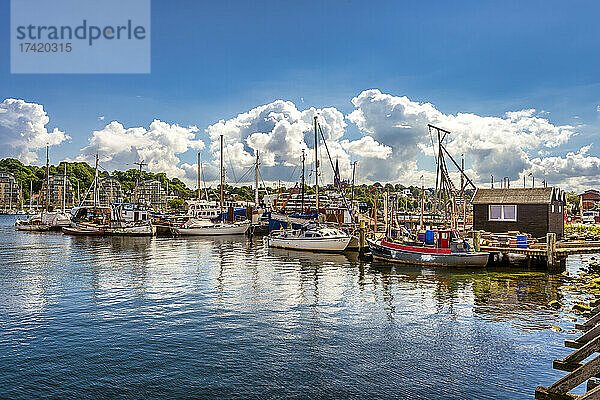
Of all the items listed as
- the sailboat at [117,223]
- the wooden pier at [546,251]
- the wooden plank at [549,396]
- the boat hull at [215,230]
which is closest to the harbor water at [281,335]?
the wooden plank at [549,396]

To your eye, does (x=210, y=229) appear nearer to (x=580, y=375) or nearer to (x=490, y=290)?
(x=490, y=290)

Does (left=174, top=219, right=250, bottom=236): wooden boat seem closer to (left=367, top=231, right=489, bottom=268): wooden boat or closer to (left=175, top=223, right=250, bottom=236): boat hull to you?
(left=175, top=223, right=250, bottom=236): boat hull

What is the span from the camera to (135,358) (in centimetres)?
1612

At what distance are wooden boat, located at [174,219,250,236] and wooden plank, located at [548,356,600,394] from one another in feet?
230

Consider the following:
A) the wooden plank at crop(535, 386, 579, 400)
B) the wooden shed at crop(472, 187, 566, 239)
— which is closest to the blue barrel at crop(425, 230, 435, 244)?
the wooden shed at crop(472, 187, 566, 239)

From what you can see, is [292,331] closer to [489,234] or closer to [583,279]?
[583,279]

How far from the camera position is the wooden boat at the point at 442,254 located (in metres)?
35.1

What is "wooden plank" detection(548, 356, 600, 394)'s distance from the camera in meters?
9.19

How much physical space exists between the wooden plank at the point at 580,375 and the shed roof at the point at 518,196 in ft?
111

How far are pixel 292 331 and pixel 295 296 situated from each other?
24.9 feet

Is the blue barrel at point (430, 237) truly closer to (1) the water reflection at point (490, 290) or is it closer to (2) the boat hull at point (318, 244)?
(1) the water reflection at point (490, 290)

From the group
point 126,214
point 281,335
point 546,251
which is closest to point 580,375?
→ point 281,335

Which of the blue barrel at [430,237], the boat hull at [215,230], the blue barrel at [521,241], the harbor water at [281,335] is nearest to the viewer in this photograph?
the harbor water at [281,335]

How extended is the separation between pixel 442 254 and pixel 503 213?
10391 mm
